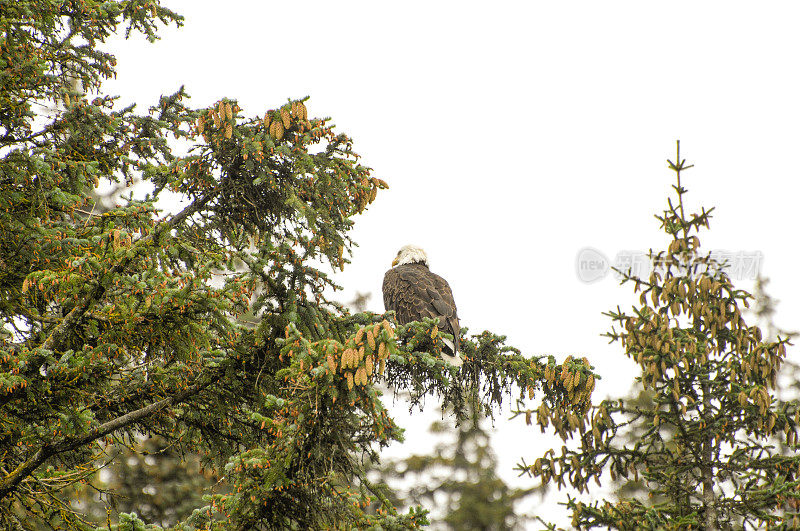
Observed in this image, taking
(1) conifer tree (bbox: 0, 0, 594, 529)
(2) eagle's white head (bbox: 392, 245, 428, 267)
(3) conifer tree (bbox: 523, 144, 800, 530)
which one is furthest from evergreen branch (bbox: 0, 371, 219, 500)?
(2) eagle's white head (bbox: 392, 245, 428, 267)

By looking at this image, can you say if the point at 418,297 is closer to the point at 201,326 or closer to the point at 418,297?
the point at 418,297

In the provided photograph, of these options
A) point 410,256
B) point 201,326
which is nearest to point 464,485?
point 410,256

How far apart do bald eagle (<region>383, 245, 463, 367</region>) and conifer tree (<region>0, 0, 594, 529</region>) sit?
2.00m

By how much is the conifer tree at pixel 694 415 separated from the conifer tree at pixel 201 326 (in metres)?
0.64

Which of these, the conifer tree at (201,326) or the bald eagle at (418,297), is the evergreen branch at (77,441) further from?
the bald eagle at (418,297)

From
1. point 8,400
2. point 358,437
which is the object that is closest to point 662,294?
point 358,437

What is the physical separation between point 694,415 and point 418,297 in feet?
12.0

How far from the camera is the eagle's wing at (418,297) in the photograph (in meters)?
8.13

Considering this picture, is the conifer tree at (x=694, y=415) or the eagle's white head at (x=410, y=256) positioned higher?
the eagle's white head at (x=410, y=256)

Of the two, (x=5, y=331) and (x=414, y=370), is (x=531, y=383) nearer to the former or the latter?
(x=414, y=370)

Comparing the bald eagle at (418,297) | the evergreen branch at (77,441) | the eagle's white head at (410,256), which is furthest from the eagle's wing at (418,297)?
the evergreen branch at (77,441)

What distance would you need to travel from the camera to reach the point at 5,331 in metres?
5.06

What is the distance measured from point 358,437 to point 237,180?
2.32 metres

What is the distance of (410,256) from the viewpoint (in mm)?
10773
